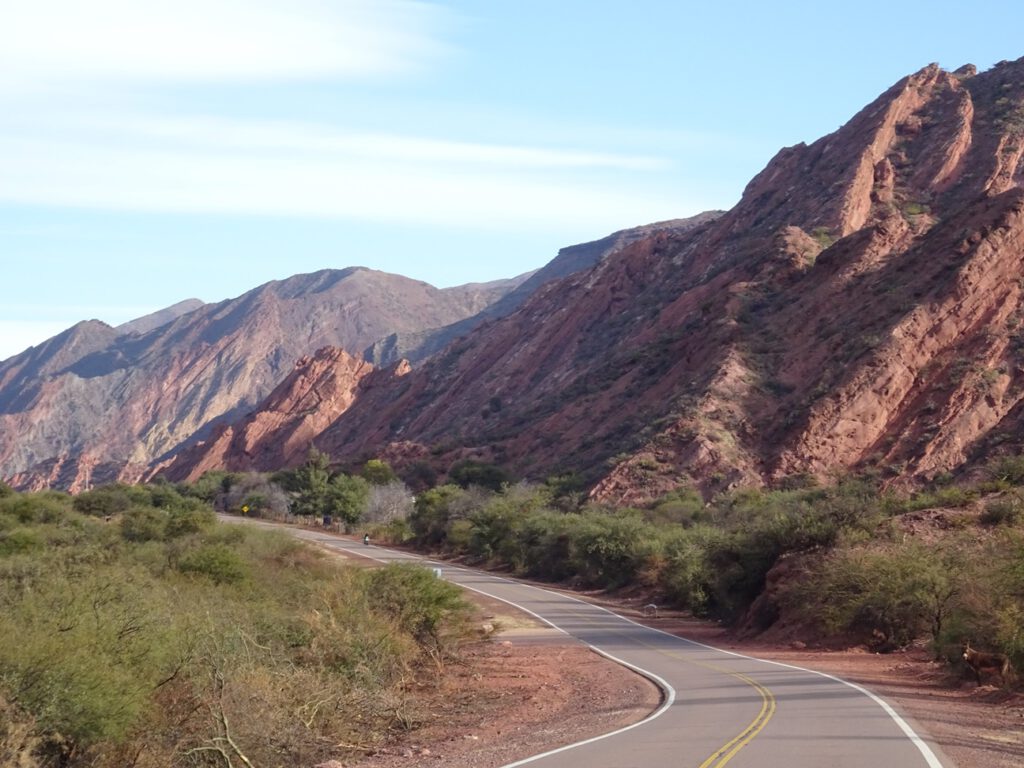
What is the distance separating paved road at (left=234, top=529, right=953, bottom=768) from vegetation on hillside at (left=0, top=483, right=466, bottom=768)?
3.85 m

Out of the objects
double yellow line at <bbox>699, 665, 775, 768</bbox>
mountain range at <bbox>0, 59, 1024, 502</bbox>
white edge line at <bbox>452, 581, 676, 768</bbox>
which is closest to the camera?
double yellow line at <bbox>699, 665, 775, 768</bbox>

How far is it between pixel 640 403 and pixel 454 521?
13.1 meters

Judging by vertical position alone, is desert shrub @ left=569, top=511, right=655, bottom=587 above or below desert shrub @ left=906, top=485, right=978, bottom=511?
below

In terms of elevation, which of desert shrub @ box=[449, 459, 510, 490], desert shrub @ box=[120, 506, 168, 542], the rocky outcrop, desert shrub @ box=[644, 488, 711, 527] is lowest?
desert shrub @ box=[120, 506, 168, 542]

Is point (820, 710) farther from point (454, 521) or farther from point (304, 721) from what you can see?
Result: point (454, 521)

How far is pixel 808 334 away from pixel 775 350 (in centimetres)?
189

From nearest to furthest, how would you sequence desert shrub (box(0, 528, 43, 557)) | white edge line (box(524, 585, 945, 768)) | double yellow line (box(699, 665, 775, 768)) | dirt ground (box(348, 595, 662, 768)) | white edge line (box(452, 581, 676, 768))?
double yellow line (box(699, 665, 775, 768)) < white edge line (box(524, 585, 945, 768)) < white edge line (box(452, 581, 676, 768)) < dirt ground (box(348, 595, 662, 768)) < desert shrub (box(0, 528, 43, 557))

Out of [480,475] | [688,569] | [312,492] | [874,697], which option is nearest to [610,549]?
[688,569]

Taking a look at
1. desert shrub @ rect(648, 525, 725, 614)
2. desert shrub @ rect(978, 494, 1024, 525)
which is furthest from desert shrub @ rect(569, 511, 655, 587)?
desert shrub @ rect(978, 494, 1024, 525)

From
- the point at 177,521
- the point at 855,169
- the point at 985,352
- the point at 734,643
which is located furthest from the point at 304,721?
the point at 855,169

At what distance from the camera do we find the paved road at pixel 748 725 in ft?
43.2

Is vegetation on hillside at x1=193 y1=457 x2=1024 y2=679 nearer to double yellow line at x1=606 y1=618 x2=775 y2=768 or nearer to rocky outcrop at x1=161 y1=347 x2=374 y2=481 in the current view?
double yellow line at x1=606 y1=618 x2=775 y2=768

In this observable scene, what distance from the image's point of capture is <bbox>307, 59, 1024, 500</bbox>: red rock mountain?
5741cm

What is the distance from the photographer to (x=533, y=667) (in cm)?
2573
